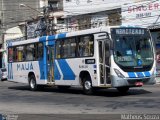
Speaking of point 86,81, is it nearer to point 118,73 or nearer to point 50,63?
point 118,73

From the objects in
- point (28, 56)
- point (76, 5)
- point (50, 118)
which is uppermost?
point (76, 5)

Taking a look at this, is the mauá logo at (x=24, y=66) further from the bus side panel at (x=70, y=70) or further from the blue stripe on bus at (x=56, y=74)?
the bus side panel at (x=70, y=70)

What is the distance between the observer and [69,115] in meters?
14.6

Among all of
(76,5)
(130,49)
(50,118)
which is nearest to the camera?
(50,118)

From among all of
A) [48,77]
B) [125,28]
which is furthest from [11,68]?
[125,28]

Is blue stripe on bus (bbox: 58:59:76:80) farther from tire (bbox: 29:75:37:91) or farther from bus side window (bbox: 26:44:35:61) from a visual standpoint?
tire (bbox: 29:75:37:91)

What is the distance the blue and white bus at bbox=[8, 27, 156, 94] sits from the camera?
805 inches

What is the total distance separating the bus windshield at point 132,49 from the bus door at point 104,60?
0.49m

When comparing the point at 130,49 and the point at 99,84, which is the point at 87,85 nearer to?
the point at 99,84

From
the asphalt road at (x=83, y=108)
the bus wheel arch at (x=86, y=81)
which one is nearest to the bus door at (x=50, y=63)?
the bus wheel arch at (x=86, y=81)

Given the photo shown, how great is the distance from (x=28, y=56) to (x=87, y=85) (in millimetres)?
7122

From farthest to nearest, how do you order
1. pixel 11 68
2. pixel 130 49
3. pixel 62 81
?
pixel 11 68
pixel 62 81
pixel 130 49

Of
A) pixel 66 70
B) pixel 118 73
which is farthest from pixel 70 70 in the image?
pixel 118 73

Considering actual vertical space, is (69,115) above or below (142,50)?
below
